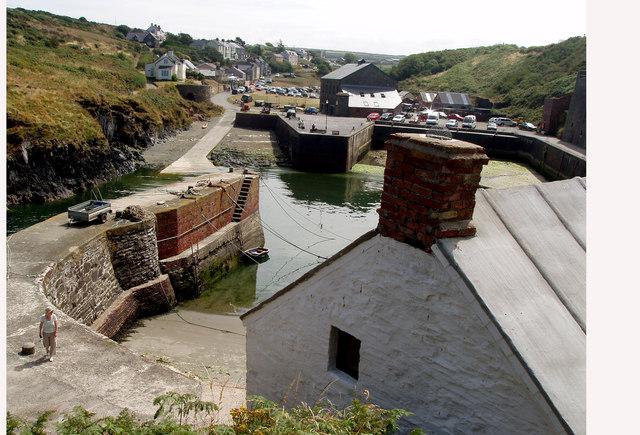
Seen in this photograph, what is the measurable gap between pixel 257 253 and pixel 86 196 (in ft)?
52.5

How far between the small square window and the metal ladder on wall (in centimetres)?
1704

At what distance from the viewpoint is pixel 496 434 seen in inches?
174

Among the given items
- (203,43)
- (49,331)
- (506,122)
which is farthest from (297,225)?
(203,43)

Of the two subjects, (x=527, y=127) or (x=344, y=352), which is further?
(x=527, y=127)

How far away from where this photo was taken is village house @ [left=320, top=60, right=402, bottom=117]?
69000 mm

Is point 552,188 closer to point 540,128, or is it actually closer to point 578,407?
point 578,407

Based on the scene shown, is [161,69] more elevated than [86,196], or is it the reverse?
[161,69]

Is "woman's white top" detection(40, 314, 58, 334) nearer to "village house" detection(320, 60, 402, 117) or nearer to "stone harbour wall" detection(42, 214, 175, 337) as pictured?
"stone harbour wall" detection(42, 214, 175, 337)

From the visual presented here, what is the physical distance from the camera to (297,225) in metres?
29.0

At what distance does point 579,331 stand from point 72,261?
12173 mm

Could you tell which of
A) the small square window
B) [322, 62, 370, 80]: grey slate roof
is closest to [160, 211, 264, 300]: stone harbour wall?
the small square window

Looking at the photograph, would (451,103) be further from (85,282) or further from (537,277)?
(537,277)

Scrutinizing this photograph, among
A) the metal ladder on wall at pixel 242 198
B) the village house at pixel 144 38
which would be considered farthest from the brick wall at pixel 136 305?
the village house at pixel 144 38

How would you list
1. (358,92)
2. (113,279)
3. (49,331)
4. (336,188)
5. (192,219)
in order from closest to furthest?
1. (49,331)
2. (113,279)
3. (192,219)
4. (336,188)
5. (358,92)
